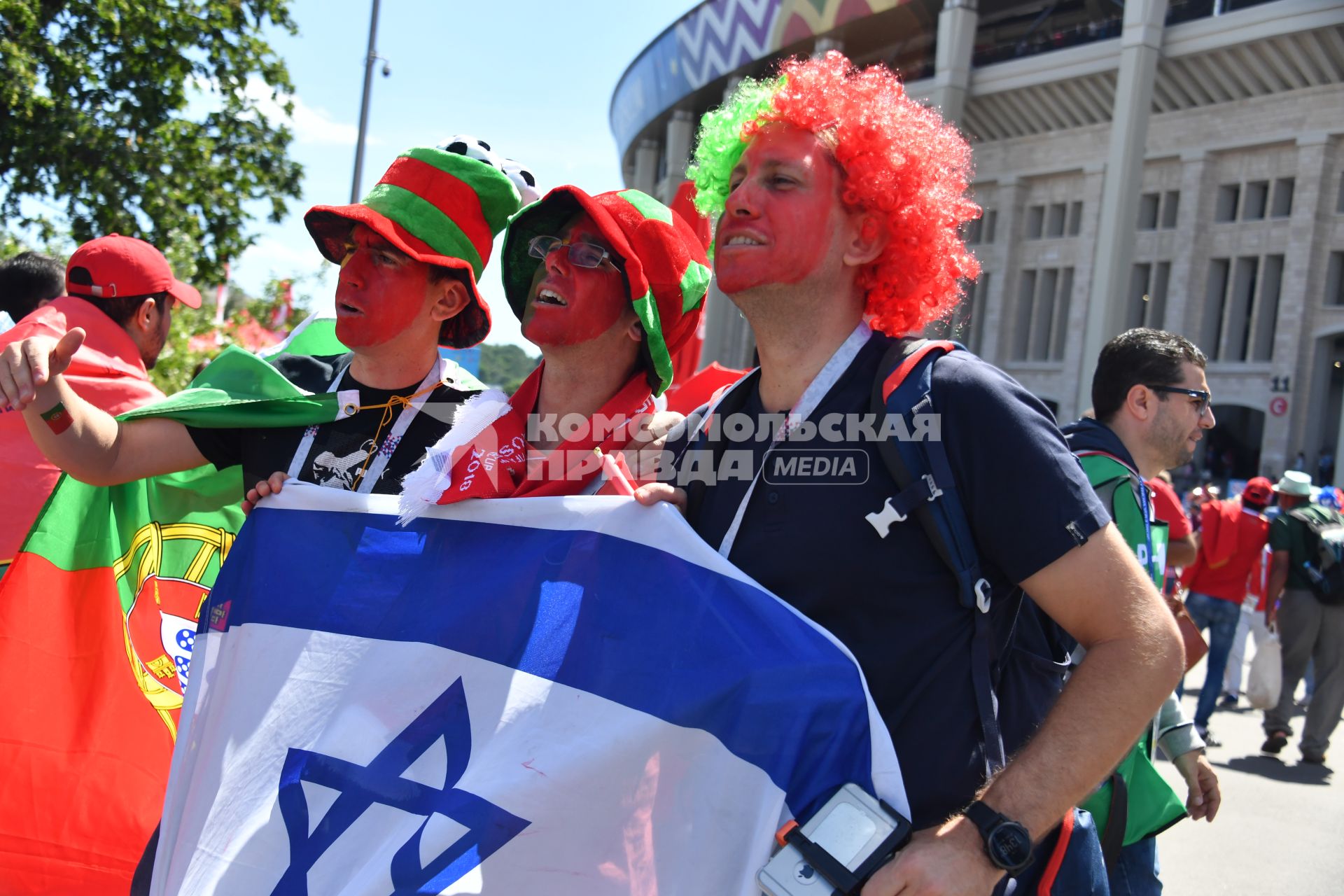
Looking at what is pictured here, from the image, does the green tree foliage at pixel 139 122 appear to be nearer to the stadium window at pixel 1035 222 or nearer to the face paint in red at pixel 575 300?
the face paint in red at pixel 575 300

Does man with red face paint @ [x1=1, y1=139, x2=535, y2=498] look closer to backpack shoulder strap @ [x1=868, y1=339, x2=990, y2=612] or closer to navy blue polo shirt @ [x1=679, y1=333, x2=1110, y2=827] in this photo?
navy blue polo shirt @ [x1=679, y1=333, x2=1110, y2=827]

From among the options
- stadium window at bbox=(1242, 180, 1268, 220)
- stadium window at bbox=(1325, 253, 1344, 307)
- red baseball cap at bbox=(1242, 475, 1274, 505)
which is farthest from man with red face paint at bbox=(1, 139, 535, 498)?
stadium window at bbox=(1242, 180, 1268, 220)

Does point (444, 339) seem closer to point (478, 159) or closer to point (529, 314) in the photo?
point (478, 159)

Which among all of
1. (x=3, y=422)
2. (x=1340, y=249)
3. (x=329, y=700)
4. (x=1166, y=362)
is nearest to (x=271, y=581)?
(x=329, y=700)

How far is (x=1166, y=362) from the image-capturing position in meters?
3.96

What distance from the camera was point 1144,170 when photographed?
37.4m

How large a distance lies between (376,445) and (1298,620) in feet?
28.6

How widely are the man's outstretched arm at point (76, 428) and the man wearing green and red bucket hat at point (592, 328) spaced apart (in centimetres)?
89

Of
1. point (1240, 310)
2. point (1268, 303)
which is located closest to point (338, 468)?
point (1268, 303)

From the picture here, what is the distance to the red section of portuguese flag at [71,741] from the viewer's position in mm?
3178

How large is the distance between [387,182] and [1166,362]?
2551 mm

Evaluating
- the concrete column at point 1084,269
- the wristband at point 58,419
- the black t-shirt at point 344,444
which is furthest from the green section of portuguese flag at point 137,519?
A: the concrete column at point 1084,269

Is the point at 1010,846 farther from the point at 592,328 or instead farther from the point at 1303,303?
the point at 1303,303

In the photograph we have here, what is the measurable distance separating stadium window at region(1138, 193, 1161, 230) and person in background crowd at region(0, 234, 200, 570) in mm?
37741
